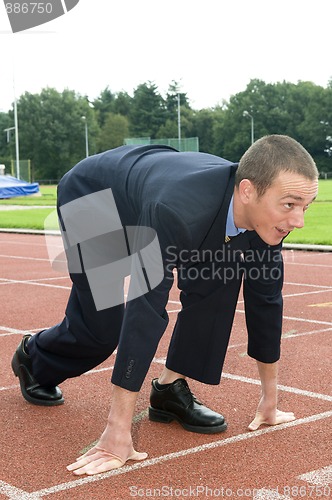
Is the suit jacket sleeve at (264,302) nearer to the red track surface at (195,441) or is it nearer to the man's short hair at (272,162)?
the red track surface at (195,441)

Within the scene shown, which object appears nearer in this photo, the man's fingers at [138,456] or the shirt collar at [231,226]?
the shirt collar at [231,226]

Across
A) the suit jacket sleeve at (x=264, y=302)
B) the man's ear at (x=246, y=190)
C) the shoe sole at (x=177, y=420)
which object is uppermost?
the man's ear at (x=246, y=190)

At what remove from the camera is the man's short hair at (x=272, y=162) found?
11.0 feet

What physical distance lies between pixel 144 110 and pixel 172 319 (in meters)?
103

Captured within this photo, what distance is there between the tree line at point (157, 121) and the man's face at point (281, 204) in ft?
280

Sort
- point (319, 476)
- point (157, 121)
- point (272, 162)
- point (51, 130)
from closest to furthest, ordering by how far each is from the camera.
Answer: point (272, 162) < point (319, 476) < point (51, 130) < point (157, 121)

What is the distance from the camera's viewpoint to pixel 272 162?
334 cm

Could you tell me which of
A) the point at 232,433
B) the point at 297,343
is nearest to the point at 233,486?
the point at 232,433

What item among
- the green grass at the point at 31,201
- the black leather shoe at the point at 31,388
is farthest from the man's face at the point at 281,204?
the green grass at the point at 31,201

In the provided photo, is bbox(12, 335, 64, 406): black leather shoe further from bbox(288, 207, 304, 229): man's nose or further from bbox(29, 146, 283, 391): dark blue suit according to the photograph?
bbox(288, 207, 304, 229): man's nose

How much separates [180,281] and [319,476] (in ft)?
4.25

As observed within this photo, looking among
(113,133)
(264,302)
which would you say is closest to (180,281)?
(264,302)

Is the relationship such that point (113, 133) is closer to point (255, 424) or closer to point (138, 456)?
point (255, 424)

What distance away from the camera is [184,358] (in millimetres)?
4410
